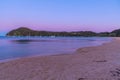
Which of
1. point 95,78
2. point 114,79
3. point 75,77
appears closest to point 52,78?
point 75,77

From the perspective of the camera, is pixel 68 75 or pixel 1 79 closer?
pixel 1 79

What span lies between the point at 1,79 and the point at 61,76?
249cm

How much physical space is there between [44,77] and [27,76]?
0.79 m

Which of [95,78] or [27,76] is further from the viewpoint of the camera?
[27,76]

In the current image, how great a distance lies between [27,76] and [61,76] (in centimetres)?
147

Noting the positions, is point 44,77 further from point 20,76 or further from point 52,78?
point 20,76

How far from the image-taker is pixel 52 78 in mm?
8742

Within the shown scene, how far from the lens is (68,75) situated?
30.7 ft

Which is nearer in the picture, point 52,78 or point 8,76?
point 52,78

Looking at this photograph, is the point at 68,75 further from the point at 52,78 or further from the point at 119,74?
the point at 119,74

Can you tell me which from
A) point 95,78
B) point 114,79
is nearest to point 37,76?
point 95,78

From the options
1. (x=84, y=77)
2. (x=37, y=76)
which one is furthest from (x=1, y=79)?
(x=84, y=77)

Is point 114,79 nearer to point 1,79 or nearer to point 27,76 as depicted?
point 27,76

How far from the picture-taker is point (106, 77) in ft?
28.8
